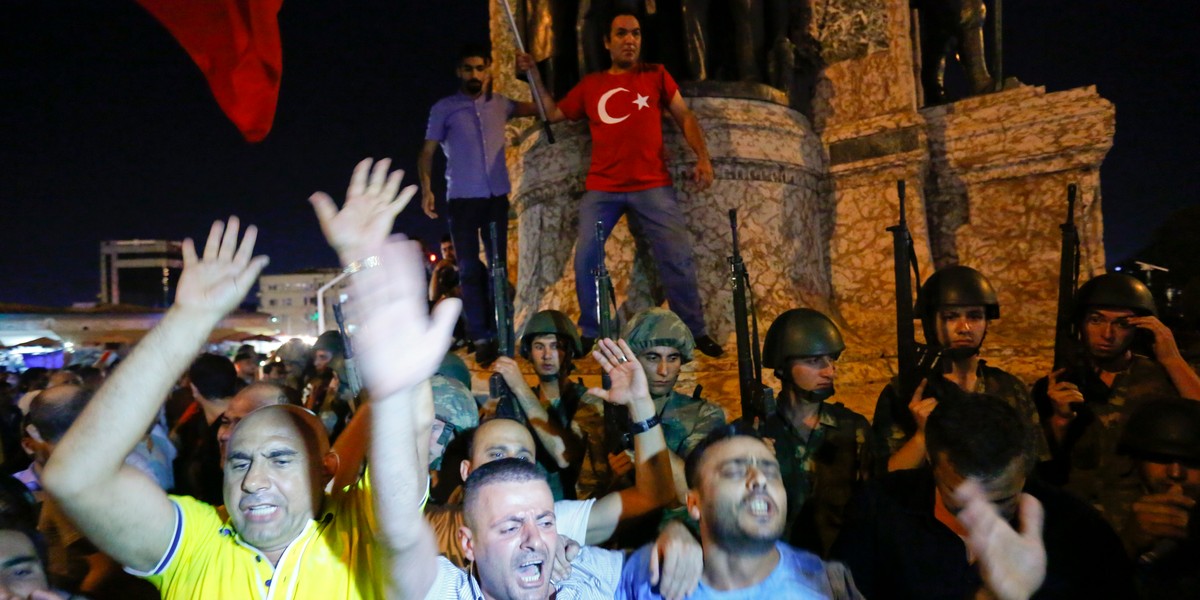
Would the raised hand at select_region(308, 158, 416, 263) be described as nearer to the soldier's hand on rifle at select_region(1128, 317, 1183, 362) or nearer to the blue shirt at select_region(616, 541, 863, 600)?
the blue shirt at select_region(616, 541, 863, 600)

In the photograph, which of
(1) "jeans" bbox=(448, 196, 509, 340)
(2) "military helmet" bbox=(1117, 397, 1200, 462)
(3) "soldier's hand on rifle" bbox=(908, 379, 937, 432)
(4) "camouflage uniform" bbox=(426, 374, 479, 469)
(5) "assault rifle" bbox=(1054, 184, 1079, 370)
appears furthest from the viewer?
(1) "jeans" bbox=(448, 196, 509, 340)

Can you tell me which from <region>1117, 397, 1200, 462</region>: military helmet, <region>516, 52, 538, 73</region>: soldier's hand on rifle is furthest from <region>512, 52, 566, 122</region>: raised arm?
<region>1117, 397, 1200, 462</region>: military helmet

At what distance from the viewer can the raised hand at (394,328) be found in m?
1.66

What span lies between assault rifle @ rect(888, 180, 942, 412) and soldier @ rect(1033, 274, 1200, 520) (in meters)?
0.51

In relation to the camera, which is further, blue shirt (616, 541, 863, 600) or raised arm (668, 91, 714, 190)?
raised arm (668, 91, 714, 190)

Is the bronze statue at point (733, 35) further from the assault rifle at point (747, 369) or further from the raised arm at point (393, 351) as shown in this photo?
the raised arm at point (393, 351)

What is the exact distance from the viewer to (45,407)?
11.3 ft

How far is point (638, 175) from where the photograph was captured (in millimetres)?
5863

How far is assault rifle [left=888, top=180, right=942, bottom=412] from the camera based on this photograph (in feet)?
11.1

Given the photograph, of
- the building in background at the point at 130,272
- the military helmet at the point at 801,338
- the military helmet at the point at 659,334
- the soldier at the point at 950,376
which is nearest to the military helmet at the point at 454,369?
the military helmet at the point at 659,334

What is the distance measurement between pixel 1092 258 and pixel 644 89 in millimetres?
4327

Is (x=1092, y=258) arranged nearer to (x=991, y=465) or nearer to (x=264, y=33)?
(x=991, y=465)

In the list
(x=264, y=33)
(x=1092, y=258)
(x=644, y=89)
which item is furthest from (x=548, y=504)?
(x=1092, y=258)

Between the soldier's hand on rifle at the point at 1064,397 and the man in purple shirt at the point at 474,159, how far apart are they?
4.21 meters
